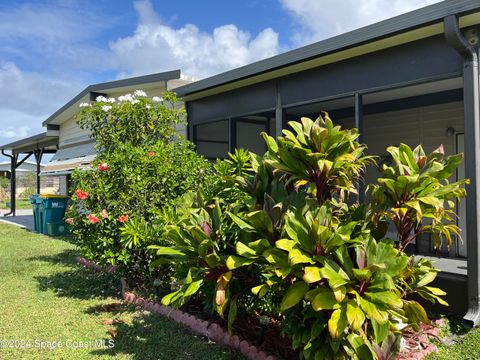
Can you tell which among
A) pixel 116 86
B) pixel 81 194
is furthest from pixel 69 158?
pixel 81 194

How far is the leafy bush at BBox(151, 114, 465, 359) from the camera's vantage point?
2.59 meters

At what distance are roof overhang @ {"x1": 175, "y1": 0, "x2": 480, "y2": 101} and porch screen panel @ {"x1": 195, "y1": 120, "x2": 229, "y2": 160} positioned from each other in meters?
2.30

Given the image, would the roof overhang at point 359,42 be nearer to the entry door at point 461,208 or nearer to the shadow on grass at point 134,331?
the entry door at point 461,208

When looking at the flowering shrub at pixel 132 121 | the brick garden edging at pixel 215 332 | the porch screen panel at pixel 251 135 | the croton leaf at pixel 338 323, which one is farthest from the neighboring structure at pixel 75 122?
the croton leaf at pixel 338 323

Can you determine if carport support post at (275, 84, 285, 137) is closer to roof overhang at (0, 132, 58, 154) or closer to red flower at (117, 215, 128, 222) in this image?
red flower at (117, 215, 128, 222)

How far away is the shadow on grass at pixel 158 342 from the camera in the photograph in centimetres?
352

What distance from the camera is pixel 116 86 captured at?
10.2 meters

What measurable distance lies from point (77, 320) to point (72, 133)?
35.7 ft

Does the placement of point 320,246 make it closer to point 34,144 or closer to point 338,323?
point 338,323

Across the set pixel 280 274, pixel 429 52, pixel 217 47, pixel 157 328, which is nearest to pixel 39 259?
pixel 157 328

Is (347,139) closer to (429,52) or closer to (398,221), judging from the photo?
(398,221)

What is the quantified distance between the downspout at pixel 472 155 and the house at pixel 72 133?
18.6 ft

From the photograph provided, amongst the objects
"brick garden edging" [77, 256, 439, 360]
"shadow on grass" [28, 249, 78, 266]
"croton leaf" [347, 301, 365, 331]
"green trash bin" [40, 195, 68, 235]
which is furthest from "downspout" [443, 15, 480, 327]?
"green trash bin" [40, 195, 68, 235]

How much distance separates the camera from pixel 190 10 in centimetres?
1284
